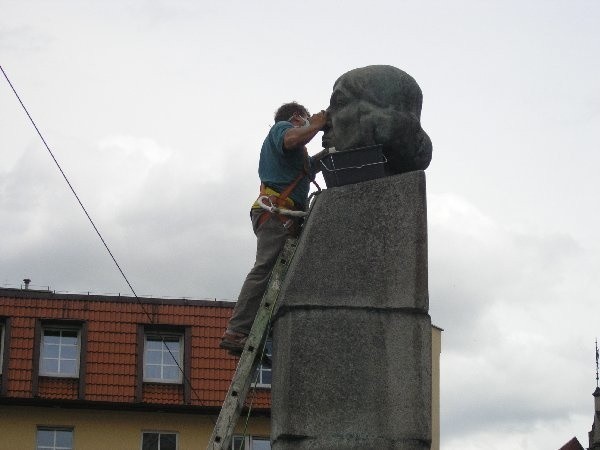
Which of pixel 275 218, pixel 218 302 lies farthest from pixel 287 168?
pixel 218 302

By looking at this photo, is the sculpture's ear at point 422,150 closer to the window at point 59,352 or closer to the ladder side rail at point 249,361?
the ladder side rail at point 249,361

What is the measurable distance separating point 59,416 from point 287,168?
2885 cm

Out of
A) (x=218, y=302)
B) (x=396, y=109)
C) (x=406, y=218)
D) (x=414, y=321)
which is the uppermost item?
(x=218, y=302)

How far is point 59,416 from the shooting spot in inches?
1428

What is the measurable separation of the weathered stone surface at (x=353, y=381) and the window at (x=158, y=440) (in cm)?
2931

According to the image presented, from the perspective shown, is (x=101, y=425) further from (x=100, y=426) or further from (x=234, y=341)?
(x=234, y=341)

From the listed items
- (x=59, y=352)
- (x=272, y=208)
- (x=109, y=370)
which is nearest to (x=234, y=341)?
(x=272, y=208)

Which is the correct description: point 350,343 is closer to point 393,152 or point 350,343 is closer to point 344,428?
point 344,428

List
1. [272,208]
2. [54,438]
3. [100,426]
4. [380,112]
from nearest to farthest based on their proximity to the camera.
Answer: [380,112], [272,208], [100,426], [54,438]

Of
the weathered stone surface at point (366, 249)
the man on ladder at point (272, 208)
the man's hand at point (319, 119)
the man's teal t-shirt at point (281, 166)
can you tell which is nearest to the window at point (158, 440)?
the man on ladder at point (272, 208)

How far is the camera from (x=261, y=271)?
8430 millimetres

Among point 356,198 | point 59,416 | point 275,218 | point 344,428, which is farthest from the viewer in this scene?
point 59,416

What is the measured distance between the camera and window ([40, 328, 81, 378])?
3631 cm

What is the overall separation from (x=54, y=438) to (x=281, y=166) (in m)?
29.2
